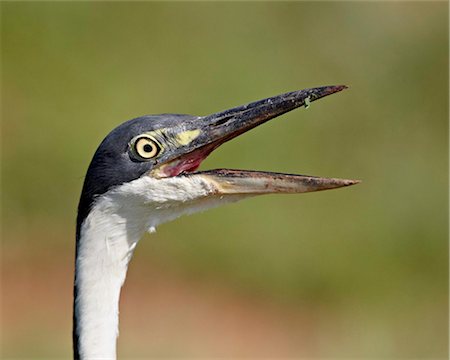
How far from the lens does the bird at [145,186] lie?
329 cm

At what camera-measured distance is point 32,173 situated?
868 centimetres

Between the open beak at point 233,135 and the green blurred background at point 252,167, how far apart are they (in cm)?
354

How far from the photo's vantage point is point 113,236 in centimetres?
335

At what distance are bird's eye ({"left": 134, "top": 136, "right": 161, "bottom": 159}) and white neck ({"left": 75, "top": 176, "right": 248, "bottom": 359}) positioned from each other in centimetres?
8

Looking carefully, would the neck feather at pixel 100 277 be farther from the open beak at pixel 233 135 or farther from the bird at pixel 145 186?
the open beak at pixel 233 135

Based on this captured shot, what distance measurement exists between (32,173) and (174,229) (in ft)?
4.70

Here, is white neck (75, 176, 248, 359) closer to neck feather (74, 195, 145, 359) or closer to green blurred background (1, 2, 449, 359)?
neck feather (74, 195, 145, 359)

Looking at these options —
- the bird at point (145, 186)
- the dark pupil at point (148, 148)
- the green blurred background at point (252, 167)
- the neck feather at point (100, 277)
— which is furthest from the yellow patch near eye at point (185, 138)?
the green blurred background at point (252, 167)

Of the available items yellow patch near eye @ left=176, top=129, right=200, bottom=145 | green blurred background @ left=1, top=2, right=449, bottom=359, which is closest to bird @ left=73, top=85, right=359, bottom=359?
yellow patch near eye @ left=176, top=129, right=200, bottom=145

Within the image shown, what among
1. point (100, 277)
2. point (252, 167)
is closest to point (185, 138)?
point (100, 277)

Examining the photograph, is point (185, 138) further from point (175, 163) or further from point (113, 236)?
point (113, 236)

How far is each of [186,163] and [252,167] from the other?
5.40 m

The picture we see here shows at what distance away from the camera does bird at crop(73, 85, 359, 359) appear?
329 centimetres

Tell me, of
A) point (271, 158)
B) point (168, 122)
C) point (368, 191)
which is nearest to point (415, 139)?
point (368, 191)
